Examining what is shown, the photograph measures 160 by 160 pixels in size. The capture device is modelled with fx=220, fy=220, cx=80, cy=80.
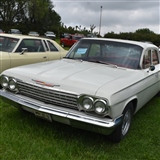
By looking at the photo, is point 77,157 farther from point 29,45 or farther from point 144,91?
point 29,45

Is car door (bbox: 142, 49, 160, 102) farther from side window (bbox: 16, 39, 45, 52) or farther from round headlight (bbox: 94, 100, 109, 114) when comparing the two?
side window (bbox: 16, 39, 45, 52)

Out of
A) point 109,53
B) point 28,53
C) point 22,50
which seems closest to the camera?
point 109,53

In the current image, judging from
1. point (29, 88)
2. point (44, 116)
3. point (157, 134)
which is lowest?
point (157, 134)

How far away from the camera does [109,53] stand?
4.31m

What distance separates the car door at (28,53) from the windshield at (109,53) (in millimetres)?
2046

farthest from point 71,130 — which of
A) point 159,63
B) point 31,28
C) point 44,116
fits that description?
point 31,28

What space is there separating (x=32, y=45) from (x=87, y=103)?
4.50 metres

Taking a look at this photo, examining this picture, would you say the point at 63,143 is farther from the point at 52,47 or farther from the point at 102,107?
the point at 52,47

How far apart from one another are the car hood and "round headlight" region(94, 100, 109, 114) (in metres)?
0.13

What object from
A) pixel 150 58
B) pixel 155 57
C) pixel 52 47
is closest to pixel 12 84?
pixel 150 58

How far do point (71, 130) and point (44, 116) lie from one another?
0.73 m

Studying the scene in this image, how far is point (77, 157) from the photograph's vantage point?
2.94m

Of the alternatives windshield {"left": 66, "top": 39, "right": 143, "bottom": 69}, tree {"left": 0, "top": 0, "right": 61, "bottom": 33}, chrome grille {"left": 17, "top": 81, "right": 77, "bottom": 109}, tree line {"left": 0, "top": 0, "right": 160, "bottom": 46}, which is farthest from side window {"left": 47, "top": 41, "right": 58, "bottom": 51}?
tree {"left": 0, "top": 0, "right": 61, "bottom": 33}

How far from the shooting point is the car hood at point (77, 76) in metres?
2.96
